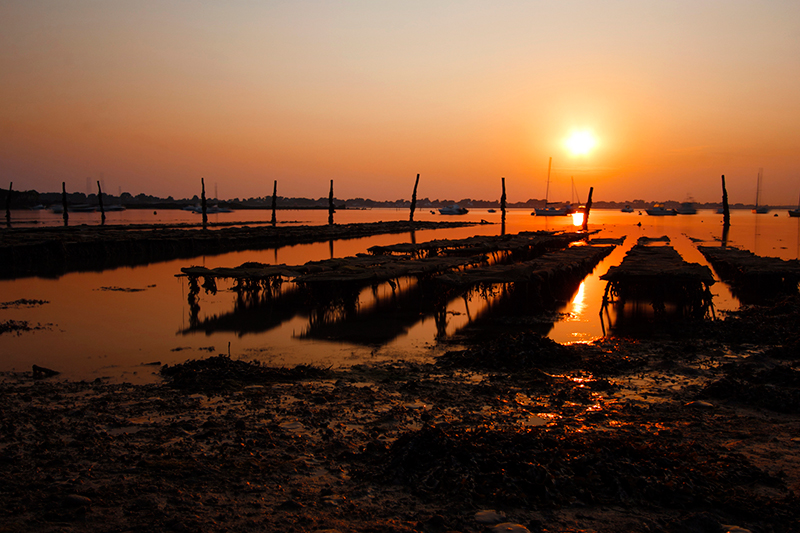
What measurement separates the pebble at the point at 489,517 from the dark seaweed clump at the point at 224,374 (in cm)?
512

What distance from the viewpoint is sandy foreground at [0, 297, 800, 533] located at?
4.61 meters

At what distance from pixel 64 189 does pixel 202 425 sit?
54.4m

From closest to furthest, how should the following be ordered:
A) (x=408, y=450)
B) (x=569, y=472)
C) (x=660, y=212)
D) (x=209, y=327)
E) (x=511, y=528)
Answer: (x=511, y=528)
(x=569, y=472)
(x=408, y=450)
(x=209, y=327)
(x=660, y=212)

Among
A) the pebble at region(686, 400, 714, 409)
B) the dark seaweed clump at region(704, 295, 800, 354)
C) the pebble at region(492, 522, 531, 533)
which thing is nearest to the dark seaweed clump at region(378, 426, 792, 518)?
the pebble at region(492, 522, 531, 533)

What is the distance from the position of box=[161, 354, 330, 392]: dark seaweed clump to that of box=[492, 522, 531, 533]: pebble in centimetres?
535

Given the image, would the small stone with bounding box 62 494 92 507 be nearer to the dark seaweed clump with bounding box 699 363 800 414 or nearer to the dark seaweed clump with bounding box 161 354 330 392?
the dark seaweed clump with bounding box 161 354 330 392

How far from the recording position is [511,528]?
173 inches

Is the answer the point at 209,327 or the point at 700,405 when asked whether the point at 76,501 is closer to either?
the point at 700,405

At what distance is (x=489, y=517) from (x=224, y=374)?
5.79 m

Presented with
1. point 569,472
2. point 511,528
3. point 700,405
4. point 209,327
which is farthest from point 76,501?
point 209,327

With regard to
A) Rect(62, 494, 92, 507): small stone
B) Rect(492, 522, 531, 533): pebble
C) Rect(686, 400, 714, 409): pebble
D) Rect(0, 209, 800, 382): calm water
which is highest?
Rect(62, 494, 92, 507): small stone

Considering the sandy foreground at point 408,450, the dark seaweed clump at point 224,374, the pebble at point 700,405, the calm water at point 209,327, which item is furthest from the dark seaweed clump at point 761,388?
the dark seaweed clump at point 224,374

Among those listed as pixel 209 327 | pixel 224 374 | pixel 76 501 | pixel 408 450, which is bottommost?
pixel 209 327

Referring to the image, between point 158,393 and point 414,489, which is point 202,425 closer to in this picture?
point 158,393
